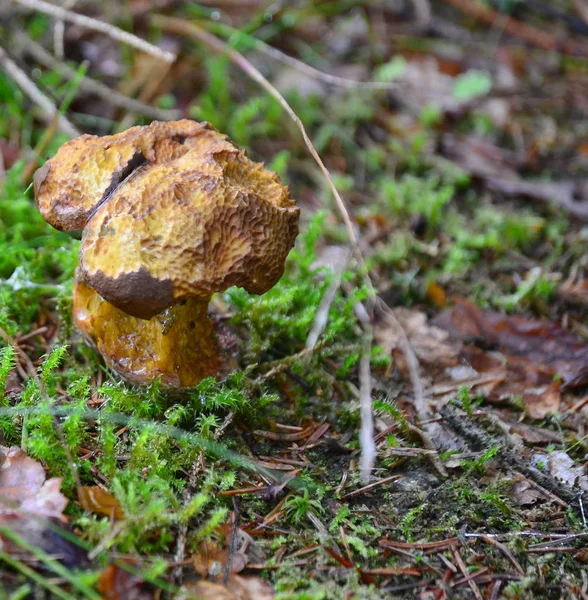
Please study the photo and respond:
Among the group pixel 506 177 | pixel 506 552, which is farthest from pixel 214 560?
pixel 506 177

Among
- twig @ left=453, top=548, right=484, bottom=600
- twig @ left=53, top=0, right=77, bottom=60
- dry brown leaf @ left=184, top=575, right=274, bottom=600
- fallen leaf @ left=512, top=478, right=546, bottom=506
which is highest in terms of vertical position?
twig @ left=53, top=0, right=77, bottom=60

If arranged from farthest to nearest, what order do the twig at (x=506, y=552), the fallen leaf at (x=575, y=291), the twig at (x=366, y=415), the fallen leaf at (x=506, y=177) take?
the fallen leaf at (x=506, y=177), the fallen leaf at (x=575, y=291), the twig at (x=366, y=415), the twig at (x=506, y=552)

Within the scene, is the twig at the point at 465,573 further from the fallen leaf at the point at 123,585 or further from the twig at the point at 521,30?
the twig at the point at 521,30

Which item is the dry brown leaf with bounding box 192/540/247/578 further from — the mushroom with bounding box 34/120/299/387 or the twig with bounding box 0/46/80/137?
the twig with bounding box 0/46/80/137

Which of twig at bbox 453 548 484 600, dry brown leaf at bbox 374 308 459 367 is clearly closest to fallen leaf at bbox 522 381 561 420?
dry brown leaf at bbox 374 308 459 367

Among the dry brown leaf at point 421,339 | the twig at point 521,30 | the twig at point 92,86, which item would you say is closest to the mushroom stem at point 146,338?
the dry brown leaf at point 421,339

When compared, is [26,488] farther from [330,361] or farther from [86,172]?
[330,361]

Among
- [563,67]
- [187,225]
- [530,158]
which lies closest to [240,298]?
[187,225]
